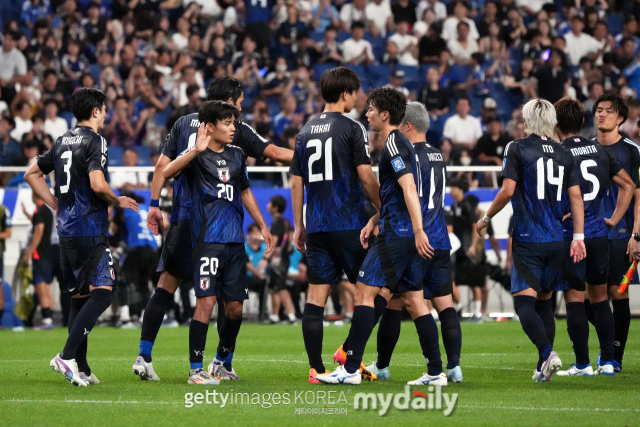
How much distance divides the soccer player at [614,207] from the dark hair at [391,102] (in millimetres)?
2445

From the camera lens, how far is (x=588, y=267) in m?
8.45

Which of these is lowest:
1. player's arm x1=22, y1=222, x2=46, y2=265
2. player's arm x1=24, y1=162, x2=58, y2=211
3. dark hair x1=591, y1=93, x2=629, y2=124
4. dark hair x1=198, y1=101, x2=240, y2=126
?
player's arm x1=22, y1=222, x2=46, y2=265

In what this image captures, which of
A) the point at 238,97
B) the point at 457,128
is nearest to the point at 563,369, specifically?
the point at 238,97

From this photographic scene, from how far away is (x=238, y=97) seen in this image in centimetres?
802

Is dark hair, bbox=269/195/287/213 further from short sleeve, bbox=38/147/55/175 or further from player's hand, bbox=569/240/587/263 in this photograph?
player's hand, bbox=569/240/587/263

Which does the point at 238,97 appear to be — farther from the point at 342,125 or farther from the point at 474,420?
the point at 474,420

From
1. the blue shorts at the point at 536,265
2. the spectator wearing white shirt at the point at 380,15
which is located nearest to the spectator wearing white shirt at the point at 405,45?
the spectator wearing white shirt at the point at 380,15

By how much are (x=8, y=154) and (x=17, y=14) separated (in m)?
5.32

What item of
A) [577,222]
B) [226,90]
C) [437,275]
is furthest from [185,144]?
[577,222]

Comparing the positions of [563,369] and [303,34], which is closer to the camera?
[563,369]

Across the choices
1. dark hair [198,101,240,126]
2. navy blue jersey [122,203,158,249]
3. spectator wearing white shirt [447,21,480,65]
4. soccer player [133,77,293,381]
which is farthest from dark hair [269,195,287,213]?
spectator wearing white shirt [447,21,480,65]

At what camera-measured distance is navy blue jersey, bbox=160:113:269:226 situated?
7.71 meters

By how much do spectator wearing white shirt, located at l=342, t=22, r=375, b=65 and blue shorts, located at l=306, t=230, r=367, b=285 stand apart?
13.8 metres

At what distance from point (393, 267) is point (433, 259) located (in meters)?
0.77
